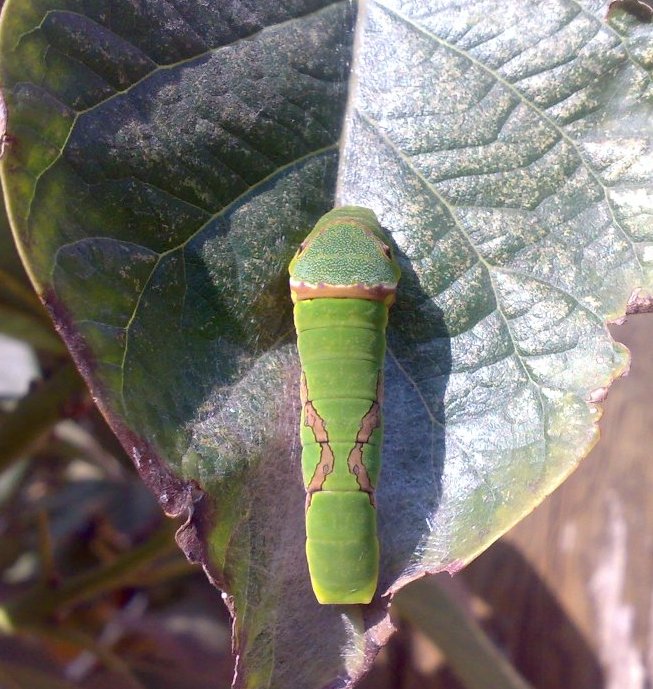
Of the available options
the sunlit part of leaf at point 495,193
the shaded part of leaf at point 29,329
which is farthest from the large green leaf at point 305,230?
the shaded part of leaf at point 29,329

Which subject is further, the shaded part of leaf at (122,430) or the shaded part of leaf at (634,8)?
the shaded part of leaf at (634,8)

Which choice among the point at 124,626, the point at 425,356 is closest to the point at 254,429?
the point at 425,356

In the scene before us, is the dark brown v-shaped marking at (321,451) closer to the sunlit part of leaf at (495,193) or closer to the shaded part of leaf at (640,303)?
the sunlit part of leaf at (495,193)

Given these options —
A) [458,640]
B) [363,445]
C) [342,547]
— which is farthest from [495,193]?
[458,640]

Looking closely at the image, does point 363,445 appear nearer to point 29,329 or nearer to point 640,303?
point 640,303

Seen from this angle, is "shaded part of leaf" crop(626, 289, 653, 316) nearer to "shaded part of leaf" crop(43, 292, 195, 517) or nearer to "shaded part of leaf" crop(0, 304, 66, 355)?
"shaded part of leaf" crop(43, 292, 195, 517)

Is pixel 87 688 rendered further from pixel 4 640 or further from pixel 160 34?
pixel 160 34

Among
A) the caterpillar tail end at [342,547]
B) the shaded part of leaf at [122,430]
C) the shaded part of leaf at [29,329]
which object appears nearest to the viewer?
the shaded part of leaf at [122,430]

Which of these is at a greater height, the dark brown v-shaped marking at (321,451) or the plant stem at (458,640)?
the dark brown v-shaped marking at (321,451)

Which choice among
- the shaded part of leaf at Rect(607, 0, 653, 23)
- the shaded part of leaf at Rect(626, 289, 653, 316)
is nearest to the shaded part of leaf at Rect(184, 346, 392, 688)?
the shaded part of leaf at Rect(626, 289, 653, 316)
